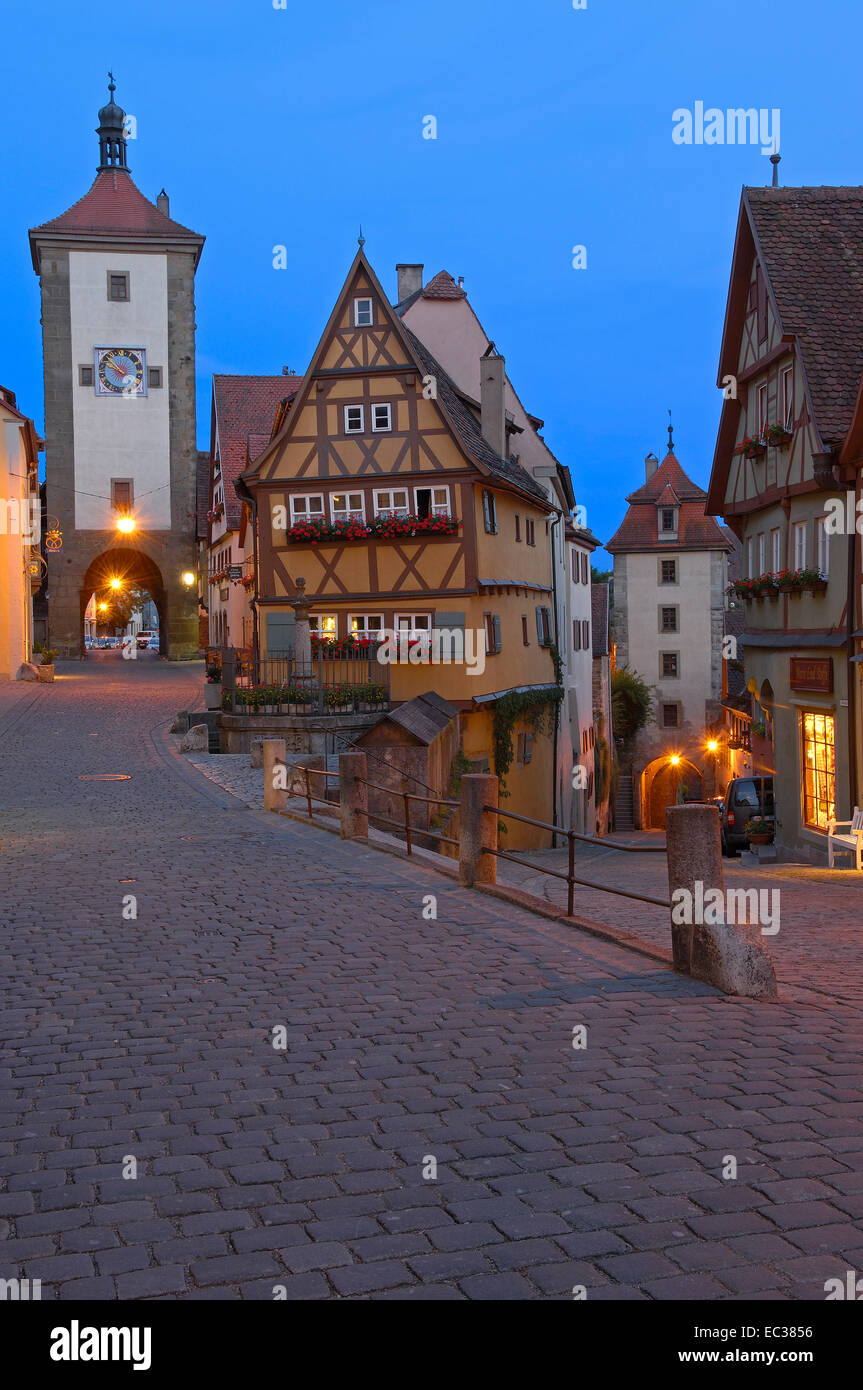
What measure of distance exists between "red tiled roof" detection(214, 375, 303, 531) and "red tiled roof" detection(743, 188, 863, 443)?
27.5 metres

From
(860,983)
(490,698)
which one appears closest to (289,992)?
(860,983)

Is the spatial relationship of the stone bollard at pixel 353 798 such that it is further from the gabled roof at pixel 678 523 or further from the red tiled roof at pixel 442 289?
the gabled roof at pixel 678 523

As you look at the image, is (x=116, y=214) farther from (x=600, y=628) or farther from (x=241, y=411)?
(x=600, y=628)

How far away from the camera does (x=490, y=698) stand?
30078mm

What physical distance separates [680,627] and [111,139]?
108 ft

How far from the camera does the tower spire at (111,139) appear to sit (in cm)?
5894

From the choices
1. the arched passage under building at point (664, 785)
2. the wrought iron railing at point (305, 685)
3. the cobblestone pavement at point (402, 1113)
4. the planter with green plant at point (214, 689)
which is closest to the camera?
the cobblestone pavement at point (402, 1113)

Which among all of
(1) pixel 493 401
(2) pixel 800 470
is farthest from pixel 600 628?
(2) pixel 800 470

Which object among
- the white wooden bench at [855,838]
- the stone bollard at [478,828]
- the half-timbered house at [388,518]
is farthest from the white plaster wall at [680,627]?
the stone bollard at [478,828]

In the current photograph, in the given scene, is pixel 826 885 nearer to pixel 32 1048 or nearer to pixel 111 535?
pixel 32 1048

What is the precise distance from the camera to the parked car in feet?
87.5

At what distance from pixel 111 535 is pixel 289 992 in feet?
167

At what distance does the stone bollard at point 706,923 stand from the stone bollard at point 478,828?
3301 millimetres

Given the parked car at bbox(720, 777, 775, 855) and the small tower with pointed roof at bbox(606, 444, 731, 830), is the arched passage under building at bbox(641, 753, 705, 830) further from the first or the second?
the parked car at bbox(720, 777, 775, 855)
